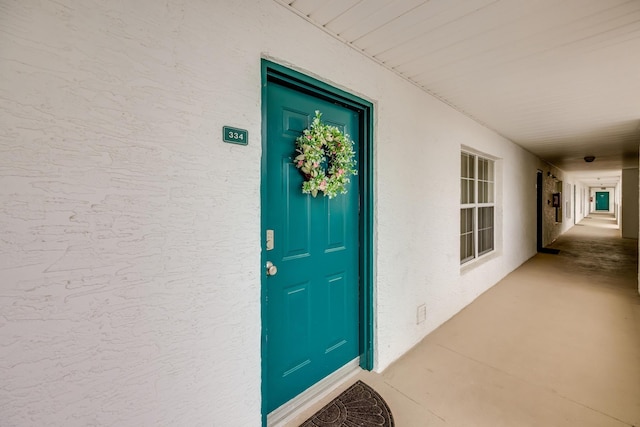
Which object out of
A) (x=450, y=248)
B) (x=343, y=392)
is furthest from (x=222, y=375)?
(x=450, y=248)

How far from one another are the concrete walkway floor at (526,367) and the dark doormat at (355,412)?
0.21ft

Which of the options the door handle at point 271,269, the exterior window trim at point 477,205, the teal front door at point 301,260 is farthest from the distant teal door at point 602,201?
the door handle at point 271,269

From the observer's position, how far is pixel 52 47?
889 mm

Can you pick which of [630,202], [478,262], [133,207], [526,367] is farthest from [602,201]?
[133,207]

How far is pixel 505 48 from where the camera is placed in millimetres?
1889

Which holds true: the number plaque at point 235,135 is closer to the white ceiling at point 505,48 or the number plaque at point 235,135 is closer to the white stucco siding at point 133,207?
the white stucco siding at point 133,207

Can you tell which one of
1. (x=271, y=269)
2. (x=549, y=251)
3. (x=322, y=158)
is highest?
(x=322, y=158)

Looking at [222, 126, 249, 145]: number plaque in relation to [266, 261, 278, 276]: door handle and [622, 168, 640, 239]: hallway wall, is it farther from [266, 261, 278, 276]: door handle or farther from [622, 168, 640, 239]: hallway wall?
[622, 168, 640, 239]: hallway wall

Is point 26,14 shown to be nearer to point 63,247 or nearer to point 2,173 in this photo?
point 2,173

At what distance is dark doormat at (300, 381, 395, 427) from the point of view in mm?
1639

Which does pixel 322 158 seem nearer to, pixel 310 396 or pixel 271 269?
pixel 271 269

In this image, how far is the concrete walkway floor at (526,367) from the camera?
5.64ft

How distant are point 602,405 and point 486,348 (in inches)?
31.1

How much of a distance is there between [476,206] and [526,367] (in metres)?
2.22
